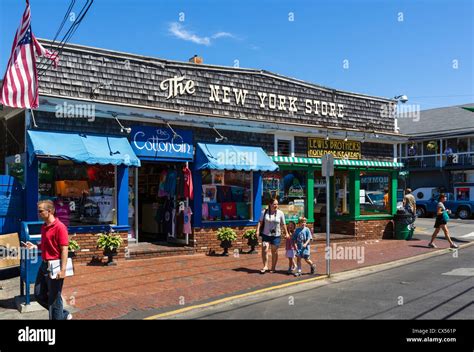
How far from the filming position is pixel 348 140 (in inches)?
669

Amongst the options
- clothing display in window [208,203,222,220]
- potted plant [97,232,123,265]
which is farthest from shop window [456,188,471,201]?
potted plant [97,232,123,265]

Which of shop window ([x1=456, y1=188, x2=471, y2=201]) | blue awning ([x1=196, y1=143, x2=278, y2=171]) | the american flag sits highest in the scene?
the american flag

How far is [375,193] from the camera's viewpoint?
17969 millimetres

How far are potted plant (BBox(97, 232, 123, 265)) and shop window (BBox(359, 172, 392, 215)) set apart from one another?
31.6 ft

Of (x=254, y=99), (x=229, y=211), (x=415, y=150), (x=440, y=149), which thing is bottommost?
(x=229, y=211)

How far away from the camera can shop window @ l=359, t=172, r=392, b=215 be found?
57.4 feet

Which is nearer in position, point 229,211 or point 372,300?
point 372,300

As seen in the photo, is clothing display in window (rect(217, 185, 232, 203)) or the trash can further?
the trash can

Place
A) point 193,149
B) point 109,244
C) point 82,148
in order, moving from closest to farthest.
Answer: point 82,148
point 109,244
point 193,149

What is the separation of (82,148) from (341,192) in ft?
33.9

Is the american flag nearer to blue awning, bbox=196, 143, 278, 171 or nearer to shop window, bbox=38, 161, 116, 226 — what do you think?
shop window, bbox=38, 161, 116, 226

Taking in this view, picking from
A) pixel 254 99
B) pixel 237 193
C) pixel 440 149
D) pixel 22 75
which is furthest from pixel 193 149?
pixel 440 149

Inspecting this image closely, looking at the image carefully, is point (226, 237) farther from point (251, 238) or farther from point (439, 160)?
point (439, 160)
